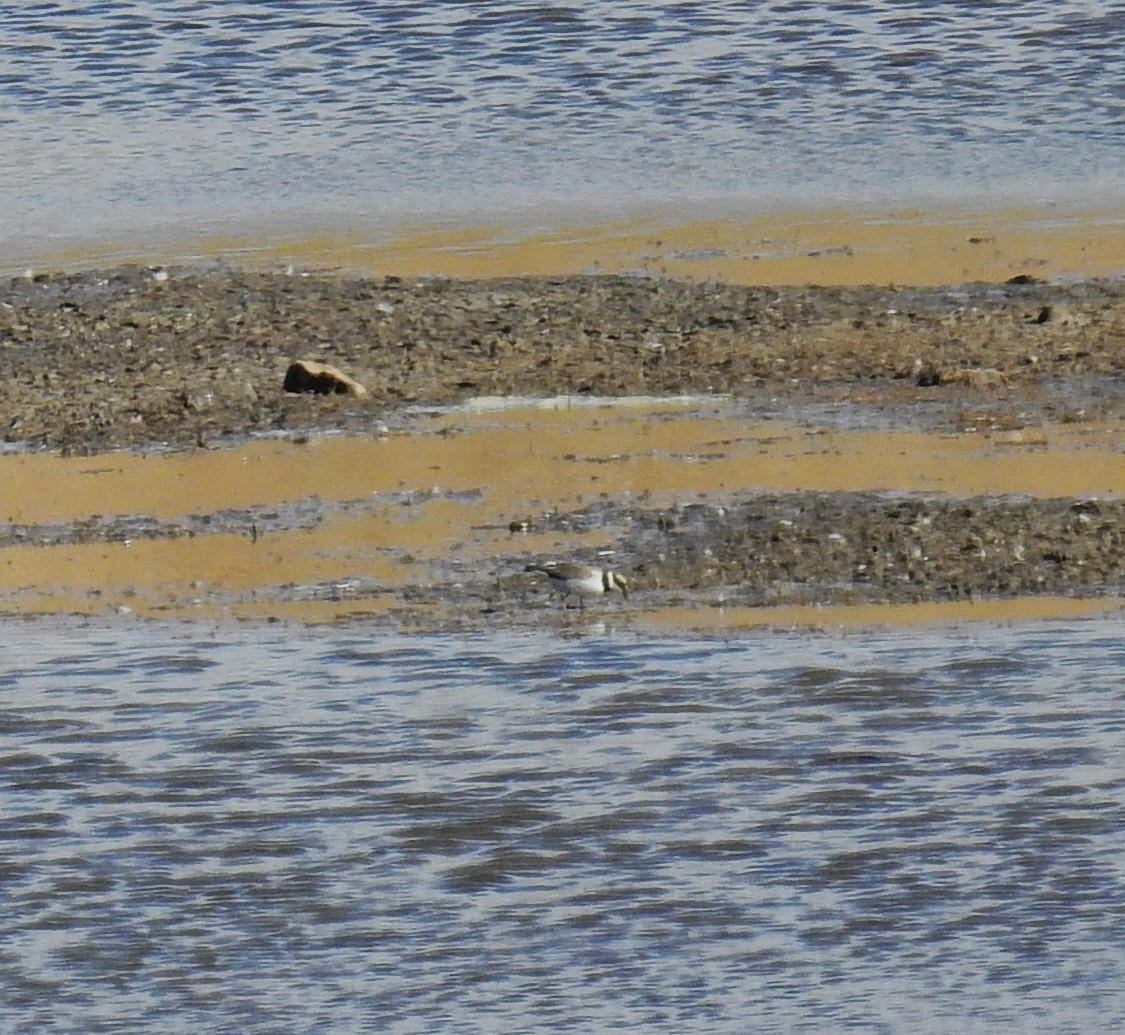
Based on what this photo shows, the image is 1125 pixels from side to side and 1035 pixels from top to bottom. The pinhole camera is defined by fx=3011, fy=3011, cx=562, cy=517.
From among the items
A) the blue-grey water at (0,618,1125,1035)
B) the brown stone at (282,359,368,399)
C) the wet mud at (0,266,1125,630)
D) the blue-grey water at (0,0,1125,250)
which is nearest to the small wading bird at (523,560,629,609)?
the wet mud at (0,266,1125,630)

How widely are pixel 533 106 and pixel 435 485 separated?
37.3 feet

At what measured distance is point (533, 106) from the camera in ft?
71.5

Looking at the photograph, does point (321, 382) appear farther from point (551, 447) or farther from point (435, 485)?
point (435, 485)

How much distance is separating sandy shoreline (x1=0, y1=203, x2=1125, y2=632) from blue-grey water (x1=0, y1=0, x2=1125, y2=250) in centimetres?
234

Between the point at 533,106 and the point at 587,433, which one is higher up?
the point at 587,433

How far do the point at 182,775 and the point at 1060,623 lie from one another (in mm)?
2613

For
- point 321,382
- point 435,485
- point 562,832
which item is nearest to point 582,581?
point 435,485

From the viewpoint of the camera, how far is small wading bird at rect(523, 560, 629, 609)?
9180 mm

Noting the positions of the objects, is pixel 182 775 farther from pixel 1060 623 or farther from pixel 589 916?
pixel 1060 623

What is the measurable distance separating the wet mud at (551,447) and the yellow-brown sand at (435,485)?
0.06 ft

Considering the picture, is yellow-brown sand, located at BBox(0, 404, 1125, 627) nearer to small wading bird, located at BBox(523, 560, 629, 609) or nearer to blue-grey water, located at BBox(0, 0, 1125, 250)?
small wading bird, located at BBox(523, 560, 629, 609)

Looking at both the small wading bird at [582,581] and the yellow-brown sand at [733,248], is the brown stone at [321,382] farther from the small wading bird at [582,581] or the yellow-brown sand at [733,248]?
the small wading bird at [582,581]

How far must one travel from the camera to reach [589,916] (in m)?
6.60

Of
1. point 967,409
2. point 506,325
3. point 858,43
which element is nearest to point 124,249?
point 506,325
